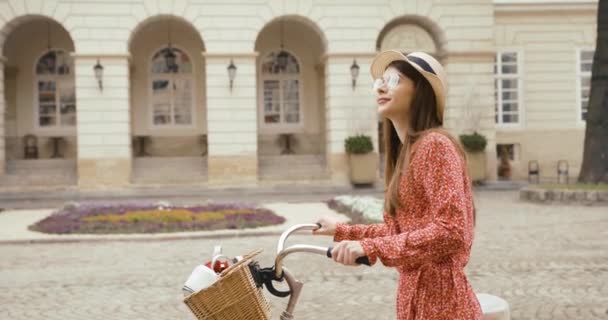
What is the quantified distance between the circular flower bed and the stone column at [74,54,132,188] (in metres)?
6.23

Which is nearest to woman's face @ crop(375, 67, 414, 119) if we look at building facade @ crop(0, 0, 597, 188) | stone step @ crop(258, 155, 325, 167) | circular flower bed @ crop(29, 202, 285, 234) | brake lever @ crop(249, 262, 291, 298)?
brake lever @ crop(249, 262, 291, 298)

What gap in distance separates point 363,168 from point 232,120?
435 cm

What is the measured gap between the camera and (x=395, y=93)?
2201 millimetres

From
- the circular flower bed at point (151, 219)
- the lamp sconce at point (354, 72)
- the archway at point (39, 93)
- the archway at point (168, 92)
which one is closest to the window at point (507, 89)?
the lamp sconce at point (354, 72)

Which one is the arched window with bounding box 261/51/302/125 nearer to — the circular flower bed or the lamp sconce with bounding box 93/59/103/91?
the lamp sconce with bounding box 93/59/103/91

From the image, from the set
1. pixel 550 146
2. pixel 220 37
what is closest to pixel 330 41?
pixel 220 37

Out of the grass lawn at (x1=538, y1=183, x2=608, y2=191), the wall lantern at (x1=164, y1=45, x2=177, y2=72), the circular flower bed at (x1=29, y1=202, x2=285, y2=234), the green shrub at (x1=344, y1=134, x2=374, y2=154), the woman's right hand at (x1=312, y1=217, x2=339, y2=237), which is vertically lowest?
the circular flower bed at (x1=29, y1=202, x2=285, y2=234)

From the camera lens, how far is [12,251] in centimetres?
962

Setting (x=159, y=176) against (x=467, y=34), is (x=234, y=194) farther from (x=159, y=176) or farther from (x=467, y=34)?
(x=467, y=34)

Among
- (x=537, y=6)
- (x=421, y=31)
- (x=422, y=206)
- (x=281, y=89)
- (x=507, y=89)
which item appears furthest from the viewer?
(x=281, y=89)

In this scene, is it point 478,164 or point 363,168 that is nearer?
point 363,168

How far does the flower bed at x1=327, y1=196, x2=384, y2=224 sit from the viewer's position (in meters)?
11.2

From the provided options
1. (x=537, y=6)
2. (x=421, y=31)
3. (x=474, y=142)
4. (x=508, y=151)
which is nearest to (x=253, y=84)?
(x=421, y=31)

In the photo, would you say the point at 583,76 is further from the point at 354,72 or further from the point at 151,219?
the point at 151,219
